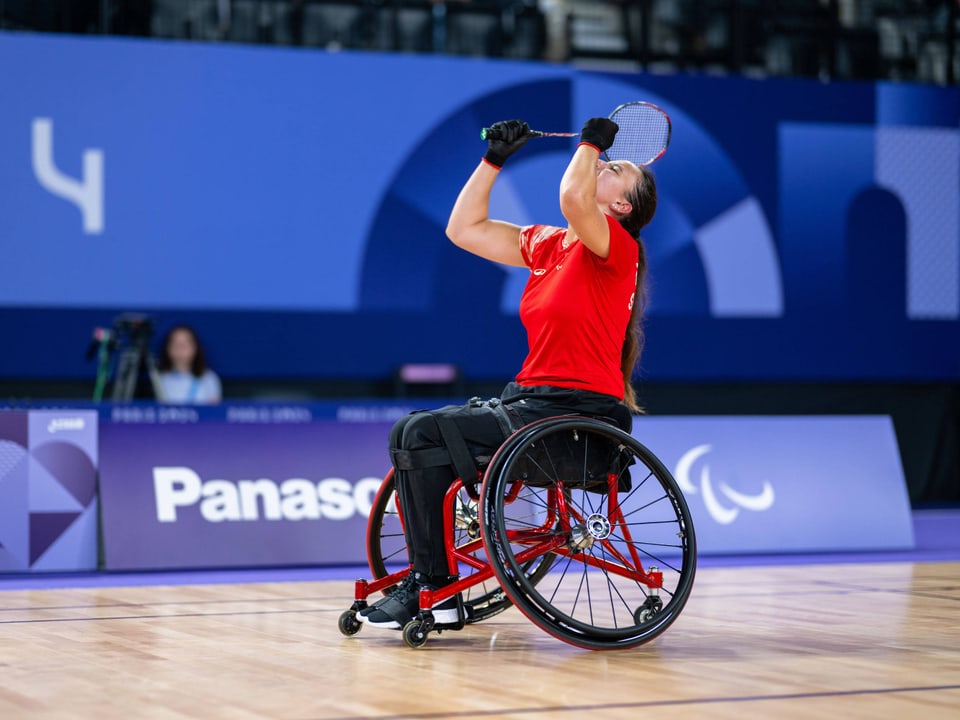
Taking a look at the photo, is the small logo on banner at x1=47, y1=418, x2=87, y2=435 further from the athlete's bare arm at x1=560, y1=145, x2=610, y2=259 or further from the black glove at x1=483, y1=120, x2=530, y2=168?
the athlete's bare arm at x1=560, y1=145, x2=610, y2=259

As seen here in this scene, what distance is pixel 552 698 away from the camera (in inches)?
102

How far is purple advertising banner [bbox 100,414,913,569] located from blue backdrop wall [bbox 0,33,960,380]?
6.94 ft

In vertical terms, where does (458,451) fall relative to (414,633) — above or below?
above

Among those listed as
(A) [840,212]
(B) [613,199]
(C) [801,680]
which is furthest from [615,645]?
(A) [840,212]

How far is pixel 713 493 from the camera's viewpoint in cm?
600

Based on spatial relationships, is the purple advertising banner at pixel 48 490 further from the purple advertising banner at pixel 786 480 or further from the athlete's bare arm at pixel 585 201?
the athlete's bare arm at pixel 585 201

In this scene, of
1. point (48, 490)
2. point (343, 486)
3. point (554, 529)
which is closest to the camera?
point (554, 529)

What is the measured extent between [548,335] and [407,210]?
4.72 metres

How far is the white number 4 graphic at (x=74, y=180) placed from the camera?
752cm

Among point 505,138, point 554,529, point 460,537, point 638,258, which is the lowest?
point 460,537

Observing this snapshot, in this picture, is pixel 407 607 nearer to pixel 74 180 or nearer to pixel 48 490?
pixel 48 490

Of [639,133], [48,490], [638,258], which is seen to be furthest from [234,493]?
[638,258]

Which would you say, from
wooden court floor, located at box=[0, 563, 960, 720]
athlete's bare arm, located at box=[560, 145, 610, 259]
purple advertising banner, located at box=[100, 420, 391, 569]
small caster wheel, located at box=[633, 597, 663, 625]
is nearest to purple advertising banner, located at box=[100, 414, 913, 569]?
purple advertising banner, located at box=[100, 420, 391, 569]

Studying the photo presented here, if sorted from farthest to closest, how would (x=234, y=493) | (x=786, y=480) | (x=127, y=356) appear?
(x=127, y=356), (x=786, y=480), (x=234, y=493)
